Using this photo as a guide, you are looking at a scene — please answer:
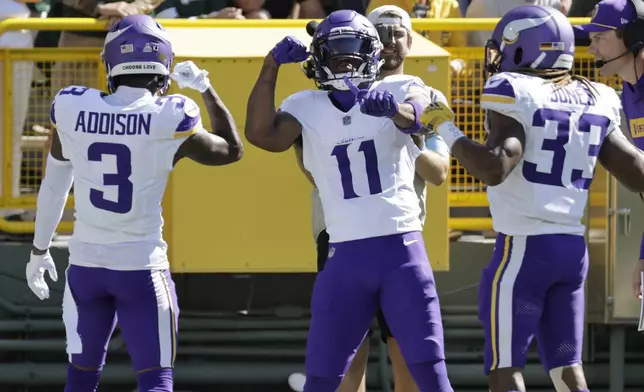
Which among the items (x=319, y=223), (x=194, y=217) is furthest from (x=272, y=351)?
(x=319, y=223)

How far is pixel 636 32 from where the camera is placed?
6.22m

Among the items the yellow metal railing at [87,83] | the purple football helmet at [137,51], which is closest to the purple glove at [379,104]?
the purple football helmet at [137,51]

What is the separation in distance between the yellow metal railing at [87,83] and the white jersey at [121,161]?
1.98 metres

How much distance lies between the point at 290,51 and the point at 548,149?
1.06 m

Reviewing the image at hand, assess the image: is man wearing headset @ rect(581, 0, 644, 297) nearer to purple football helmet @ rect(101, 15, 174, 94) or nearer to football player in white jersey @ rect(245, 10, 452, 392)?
football player in white jersey @ rect(245, 10, 452, 392)

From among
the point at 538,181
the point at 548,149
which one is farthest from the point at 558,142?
the point at 538,181

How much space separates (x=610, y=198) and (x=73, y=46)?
10.1 ft

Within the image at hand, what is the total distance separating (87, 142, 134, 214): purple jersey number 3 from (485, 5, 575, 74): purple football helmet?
1546 millimetres

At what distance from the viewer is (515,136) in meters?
5.22

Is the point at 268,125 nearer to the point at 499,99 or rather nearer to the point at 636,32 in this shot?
the point at 499,99

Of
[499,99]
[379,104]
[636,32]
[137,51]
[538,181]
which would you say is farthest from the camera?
[636,32]

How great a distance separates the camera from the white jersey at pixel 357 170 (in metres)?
5.20

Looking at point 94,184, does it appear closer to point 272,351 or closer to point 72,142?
point 72,142

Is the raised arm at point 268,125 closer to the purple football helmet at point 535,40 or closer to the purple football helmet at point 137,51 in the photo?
the purple football helmet at point 137,51
